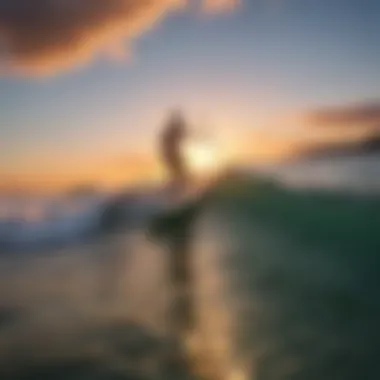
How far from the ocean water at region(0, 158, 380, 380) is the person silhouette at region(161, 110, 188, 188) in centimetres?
7

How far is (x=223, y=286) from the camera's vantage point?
1.15 meters

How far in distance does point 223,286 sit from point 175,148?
12.4 inches

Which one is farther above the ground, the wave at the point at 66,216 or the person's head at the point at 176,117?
the person's head at the point at 176,117

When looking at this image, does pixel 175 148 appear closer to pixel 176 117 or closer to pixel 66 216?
pixel 176 117

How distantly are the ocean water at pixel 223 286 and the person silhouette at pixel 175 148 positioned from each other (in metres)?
0.07

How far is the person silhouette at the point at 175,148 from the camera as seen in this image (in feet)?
3.83

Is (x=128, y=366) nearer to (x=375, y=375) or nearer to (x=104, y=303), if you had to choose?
(x=104, y=303)

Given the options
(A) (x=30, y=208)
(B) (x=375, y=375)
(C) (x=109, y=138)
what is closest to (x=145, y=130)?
(C) (x=109, y=138)

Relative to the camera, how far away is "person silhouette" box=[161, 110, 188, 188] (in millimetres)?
1168

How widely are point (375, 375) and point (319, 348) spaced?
4.9 inches

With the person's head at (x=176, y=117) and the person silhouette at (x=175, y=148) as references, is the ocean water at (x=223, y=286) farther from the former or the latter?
the person's head at (x=176, y=117)

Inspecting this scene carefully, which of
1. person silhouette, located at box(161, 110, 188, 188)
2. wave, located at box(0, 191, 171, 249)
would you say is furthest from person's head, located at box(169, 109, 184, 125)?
wave, located at box(0, 191, 171, 249)

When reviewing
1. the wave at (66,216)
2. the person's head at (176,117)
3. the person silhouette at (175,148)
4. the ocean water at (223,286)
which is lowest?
the ocean water at (223,286)

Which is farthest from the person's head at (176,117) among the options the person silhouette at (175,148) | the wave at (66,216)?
the wave at (66,216)
